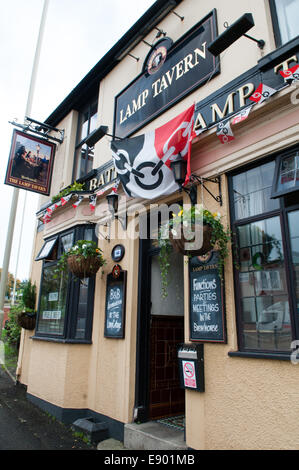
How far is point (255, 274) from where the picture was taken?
13.3 feet

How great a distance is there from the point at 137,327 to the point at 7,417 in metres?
3.17

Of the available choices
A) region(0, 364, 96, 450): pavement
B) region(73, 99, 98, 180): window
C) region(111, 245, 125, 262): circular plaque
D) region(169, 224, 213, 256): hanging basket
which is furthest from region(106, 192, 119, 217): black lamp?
region(0, 364, 96, 450): pavement

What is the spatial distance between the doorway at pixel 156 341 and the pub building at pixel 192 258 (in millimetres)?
25

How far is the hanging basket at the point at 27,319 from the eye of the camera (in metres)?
8.69

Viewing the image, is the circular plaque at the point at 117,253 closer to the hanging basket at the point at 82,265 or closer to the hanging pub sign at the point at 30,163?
the hanging basket at the point at 82,265

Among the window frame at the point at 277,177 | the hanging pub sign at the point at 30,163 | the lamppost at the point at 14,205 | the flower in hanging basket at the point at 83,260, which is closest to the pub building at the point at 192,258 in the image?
the window frame at the point at 277,177

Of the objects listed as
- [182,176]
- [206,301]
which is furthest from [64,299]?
[182,176]

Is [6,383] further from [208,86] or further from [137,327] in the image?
[208,86]

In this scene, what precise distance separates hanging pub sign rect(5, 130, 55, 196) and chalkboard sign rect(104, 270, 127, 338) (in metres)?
3.47

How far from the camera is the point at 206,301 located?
4387 millimetres

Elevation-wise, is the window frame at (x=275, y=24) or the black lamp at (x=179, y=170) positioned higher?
the window frame at (x=275, y=24)

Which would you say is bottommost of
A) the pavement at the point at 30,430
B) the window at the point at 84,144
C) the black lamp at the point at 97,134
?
the pavement at the point at 30,430

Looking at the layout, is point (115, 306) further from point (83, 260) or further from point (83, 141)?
point (83, 141)
